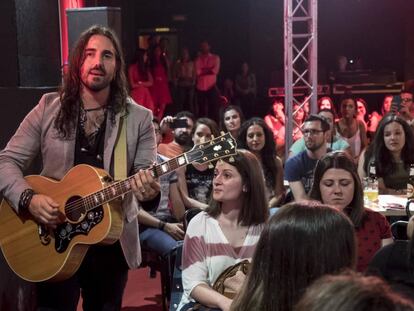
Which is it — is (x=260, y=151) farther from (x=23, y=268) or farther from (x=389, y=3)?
(x=389, y=3)

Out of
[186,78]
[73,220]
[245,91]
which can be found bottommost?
[73,220]

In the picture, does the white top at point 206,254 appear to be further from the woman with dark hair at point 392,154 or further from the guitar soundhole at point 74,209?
the woman with dark hair at point 392,154

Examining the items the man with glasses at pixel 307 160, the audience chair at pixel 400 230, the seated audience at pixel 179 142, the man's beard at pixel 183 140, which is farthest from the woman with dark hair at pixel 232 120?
the audience chair at pixel 400 230

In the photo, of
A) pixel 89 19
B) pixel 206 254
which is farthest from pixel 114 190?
pixel 89 19

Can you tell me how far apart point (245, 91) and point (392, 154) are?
274 inches

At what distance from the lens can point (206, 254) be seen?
2730mm

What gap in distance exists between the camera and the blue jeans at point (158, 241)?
407 cm

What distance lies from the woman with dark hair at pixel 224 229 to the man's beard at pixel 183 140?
2.57m

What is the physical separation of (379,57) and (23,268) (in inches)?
528

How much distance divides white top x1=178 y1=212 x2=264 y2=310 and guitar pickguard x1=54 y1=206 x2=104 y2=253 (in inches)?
18.0

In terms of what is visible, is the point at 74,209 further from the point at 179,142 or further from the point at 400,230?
the point at 179,142

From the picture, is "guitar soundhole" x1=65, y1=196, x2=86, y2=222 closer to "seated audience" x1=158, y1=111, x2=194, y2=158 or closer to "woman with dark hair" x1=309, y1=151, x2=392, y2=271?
"woman with dark hair" x1=309, y1=151, x2=392, y2=271

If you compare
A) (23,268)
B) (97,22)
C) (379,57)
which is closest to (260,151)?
(97,22)

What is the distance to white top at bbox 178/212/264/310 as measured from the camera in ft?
8.83
